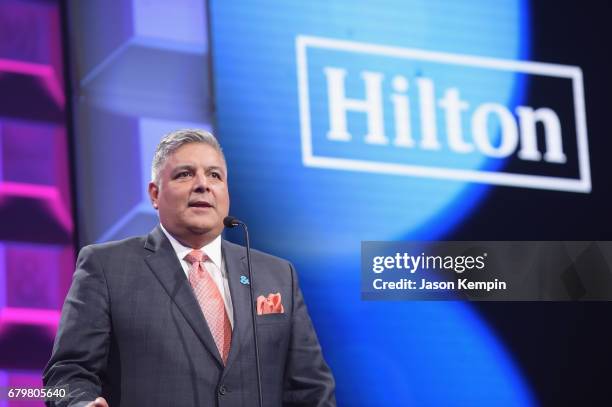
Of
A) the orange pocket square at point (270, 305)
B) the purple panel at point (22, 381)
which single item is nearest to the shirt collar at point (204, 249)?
the orange pocket square at point (270, 305)

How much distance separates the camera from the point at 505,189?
4.02 metres

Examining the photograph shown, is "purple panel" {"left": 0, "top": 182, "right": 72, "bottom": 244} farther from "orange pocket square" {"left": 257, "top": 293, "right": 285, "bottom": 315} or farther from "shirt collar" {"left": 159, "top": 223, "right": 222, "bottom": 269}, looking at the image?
"orange pocket square" {"left": 257, "top": 293, "right": 285, "bottom": 315}

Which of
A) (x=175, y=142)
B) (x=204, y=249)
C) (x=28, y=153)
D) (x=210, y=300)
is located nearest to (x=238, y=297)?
(x=210, y=300)

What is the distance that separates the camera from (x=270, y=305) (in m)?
2.38

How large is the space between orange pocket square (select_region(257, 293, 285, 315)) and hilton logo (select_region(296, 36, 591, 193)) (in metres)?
1.51

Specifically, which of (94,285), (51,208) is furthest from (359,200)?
(94,285)

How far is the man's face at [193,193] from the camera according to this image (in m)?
2.35

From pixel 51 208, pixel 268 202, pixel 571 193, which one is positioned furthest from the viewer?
pixel 571 193

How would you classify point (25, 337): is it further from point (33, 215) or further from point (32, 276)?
point (33, 215)

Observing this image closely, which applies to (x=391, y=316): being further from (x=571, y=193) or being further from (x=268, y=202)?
(x=571, y=193)

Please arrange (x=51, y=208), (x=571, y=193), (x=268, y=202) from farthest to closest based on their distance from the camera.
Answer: (x=571, y=193), (x=268, y=202), (x=51, y=208)

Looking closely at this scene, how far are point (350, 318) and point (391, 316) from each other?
0.59 ft

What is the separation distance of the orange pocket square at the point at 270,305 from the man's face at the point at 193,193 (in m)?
0.22

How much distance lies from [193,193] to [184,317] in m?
0.33
